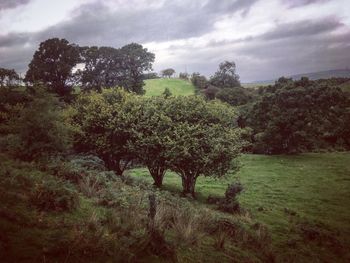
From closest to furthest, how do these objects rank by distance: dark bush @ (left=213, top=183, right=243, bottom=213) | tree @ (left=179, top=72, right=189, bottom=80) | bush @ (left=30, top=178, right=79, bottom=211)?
bush @ (left=30, top=178, right=79, bottom=211), dark bush @ (left=213, top=183, right=243, bottom=213), tree @ (left=179, top=72, right=189, bottom=80)

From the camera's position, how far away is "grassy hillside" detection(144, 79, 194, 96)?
4355 inches

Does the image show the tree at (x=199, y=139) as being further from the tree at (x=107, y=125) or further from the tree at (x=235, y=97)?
the tree at (x=235, y=97)

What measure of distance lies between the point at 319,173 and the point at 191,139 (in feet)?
80.7

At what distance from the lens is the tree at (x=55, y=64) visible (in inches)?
2594

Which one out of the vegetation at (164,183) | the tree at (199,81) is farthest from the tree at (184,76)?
the vegetation at (164,183)

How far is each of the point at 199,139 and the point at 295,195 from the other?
12639 mm

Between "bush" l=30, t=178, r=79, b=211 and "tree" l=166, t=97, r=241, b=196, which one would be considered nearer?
"bush" l=30, t=178, r=79, b=211

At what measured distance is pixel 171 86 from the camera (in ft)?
389

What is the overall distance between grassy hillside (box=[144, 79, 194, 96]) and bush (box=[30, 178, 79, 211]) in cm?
9293

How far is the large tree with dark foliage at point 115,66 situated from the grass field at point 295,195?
33.8m

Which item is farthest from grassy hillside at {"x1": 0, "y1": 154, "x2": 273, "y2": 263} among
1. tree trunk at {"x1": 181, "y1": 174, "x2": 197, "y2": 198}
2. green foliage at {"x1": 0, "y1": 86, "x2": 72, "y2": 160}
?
tree trunk at {"x1": 181, "y1": 174, "x2": 197, "y2": 198}

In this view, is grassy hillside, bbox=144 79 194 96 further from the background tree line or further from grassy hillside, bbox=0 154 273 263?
grassy hillside, bbox=0 154 273 263

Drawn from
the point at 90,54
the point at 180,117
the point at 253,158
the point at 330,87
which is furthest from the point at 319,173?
the point at 90,54

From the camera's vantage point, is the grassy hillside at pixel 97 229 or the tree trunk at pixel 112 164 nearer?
the grassy hillside at pixel 97 229
